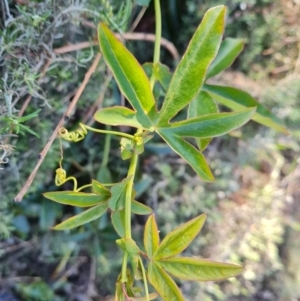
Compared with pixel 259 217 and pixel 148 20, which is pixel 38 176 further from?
pixel 259 217

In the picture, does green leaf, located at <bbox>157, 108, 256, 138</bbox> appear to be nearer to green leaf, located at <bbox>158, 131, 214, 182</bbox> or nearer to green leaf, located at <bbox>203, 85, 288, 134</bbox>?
green leaf, located at <bbox>158, 131, 214, 182</bbox>

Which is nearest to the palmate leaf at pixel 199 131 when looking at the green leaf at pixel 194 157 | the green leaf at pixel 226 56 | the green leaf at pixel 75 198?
the green leaf at pixel 194 157

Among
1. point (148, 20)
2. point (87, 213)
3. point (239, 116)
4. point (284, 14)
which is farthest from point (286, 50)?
point (87, 213)

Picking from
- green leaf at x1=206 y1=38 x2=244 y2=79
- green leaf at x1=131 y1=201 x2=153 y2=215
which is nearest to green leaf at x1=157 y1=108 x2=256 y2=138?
green leaf at x1=131 y1=201 x2=153 y2=215

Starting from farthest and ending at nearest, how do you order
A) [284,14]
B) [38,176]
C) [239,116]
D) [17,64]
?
[284,14] < [38,176] < [17,64] < [239,116]

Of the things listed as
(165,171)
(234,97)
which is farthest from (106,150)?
(234,97)

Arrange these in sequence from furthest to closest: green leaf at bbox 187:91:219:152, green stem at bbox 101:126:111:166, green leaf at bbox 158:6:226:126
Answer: green stem at bbox 101:126:111:166 → green leaf at bbox 187:91:219:152 → green leaf at bbox 158:6:226:126

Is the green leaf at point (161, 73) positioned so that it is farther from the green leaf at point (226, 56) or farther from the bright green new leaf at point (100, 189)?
the bright green new leaf at point (100, 189)
